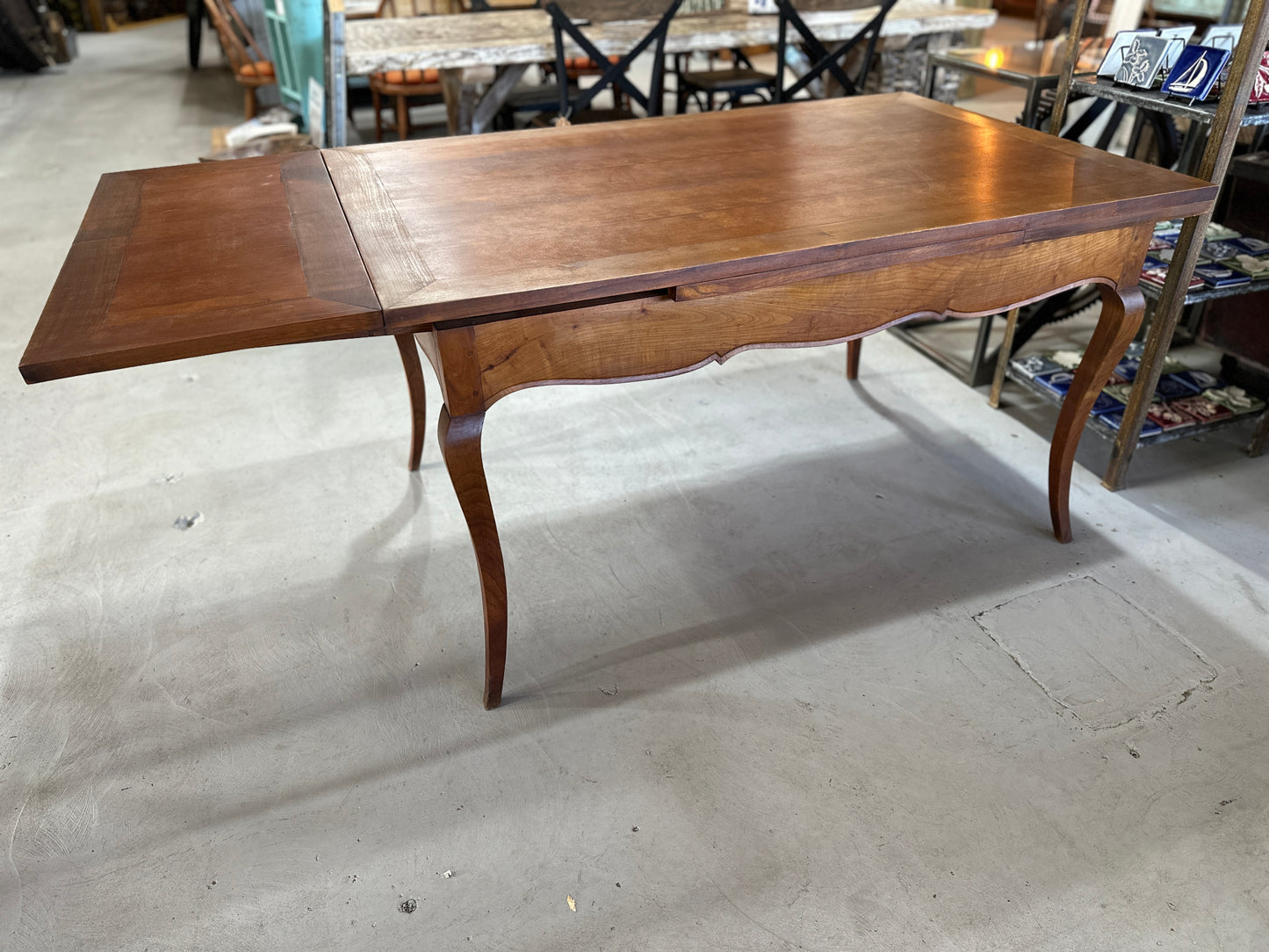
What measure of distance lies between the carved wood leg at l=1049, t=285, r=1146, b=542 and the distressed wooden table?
7.34 feet

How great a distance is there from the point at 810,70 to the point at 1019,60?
121cm

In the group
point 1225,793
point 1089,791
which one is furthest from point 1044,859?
point 1225,793

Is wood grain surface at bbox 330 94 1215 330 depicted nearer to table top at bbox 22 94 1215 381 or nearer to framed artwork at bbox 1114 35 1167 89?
table top at bbox 22 94 1215 381

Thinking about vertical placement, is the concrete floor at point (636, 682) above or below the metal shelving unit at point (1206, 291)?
below

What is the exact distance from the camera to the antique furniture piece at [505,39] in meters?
3.15

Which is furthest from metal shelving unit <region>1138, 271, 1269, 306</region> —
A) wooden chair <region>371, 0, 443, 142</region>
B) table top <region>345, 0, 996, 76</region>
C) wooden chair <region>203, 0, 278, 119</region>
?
wooden chair <region>203, 0, 278, 119</region>

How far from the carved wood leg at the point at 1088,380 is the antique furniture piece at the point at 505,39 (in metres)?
2.21

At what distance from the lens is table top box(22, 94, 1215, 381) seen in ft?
3.70

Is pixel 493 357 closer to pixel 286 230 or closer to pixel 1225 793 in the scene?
pixel 286 230

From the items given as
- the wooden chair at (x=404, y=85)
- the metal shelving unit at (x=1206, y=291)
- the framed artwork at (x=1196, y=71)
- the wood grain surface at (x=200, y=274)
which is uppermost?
the framed artwork at (x=1196, y=71)

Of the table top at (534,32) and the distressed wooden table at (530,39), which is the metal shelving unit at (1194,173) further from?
the distressed wooden table at (530,39)

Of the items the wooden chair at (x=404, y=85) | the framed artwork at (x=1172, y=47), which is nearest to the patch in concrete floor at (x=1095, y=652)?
A: the framed artwork at (x=1172, y=47)

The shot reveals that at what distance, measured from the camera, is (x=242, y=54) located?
511 cm

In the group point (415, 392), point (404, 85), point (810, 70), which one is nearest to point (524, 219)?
point (415, 392)
